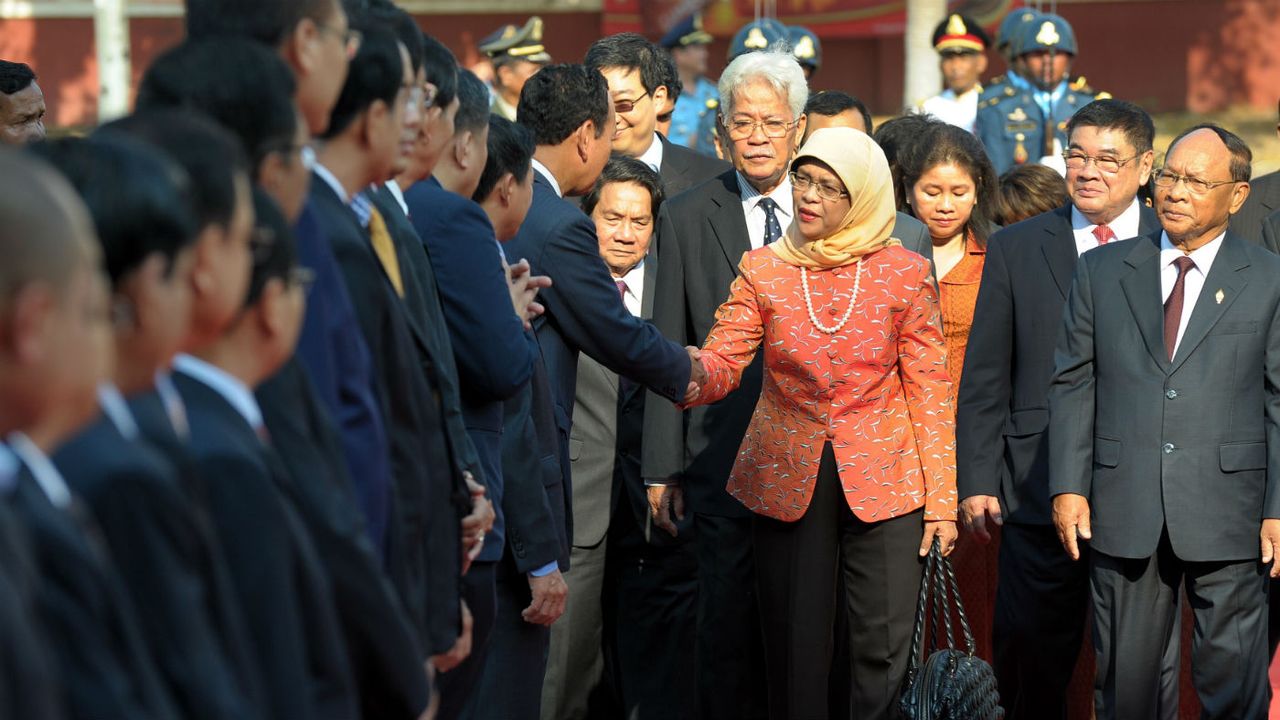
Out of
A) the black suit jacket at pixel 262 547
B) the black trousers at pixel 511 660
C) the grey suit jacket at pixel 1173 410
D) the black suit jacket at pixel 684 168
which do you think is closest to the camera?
the black suit jacket at pixel 262 547

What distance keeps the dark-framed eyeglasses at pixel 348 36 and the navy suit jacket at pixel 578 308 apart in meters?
1.46

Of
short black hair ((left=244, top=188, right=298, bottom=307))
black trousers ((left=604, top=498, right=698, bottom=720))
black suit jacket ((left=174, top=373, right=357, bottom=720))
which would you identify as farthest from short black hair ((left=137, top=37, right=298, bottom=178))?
black trousers ((left=604, top=498, right=698, bottom=720))

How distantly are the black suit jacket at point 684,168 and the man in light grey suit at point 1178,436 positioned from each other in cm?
169

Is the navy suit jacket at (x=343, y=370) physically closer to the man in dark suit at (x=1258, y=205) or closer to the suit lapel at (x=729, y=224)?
the suit lapel at (x=729, y=224)

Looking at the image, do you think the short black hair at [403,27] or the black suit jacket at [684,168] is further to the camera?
the black suit jacket at [684,168]

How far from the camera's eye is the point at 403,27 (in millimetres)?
3172

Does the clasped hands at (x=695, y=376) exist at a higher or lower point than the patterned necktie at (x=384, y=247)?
lower

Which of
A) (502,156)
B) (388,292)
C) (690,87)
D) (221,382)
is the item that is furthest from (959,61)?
(221,382)

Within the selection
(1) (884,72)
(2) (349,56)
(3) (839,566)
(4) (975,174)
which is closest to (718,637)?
(3) (839,566)

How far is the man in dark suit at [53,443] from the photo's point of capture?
1561mm

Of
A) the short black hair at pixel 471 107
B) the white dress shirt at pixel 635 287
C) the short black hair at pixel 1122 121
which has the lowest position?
the white dress shirt at pixel 635 287

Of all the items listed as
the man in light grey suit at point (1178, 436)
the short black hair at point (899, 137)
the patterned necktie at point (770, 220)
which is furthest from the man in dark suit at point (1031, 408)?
the patterned necktie at point (770, 220)

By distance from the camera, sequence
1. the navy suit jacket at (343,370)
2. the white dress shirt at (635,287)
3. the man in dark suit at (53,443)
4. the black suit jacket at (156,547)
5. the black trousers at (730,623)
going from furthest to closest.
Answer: the white dress shirt at (635,287), the black trousers at (730,623), the navy suit jacket at (343,370), the black suit jacket at (156,547), the man in dark suit at (53,443)

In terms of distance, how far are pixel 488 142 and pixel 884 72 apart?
1641 centimetres
